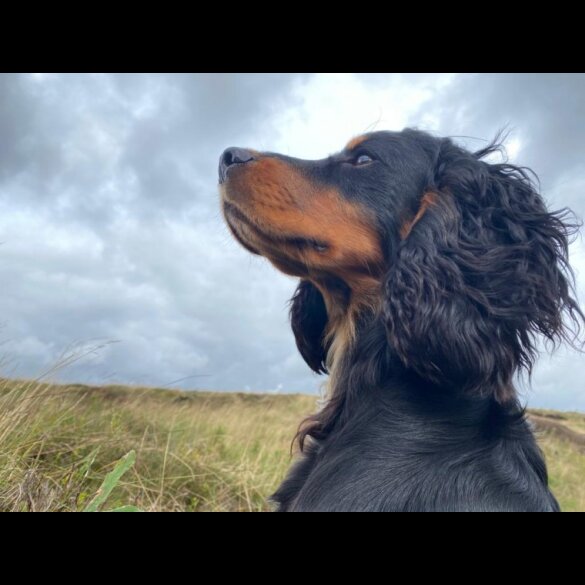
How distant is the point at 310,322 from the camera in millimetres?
3559

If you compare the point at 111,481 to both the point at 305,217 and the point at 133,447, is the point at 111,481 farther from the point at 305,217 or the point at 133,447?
the point at 133,447

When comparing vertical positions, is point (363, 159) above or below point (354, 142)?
below

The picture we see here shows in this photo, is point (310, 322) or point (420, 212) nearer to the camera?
point (420, 212)

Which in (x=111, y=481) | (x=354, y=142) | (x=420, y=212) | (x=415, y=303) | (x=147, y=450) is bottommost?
(x=111, y=481)

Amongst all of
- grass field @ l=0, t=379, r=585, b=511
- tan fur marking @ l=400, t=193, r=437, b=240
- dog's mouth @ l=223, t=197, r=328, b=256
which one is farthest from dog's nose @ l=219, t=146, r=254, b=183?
grass field @ l=0, t=379, r=585, b=511

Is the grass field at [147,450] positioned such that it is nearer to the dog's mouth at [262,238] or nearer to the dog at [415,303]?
the dog at [415,303]

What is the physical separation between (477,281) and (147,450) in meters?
3.62

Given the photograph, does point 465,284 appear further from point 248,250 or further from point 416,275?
point 248,250

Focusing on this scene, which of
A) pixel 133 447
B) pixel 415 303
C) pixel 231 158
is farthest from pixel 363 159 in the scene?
pixel 133 447

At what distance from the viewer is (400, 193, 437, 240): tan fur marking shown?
9.58 ft

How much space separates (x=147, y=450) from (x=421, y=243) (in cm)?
349

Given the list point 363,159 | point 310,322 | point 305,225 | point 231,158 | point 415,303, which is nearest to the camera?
point 415,303

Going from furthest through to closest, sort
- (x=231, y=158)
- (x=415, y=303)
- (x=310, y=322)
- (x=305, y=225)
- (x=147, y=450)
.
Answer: (x=147, y=450) → (x=310, y=322) → (x=231, y=158) → (x=305, y=225) → (x=415, y=303)

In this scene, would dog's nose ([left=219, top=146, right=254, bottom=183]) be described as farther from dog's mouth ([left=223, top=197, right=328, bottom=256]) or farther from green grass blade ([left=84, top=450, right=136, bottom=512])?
green grass blade ([left=84, top=450, right=136, bottom=512])
